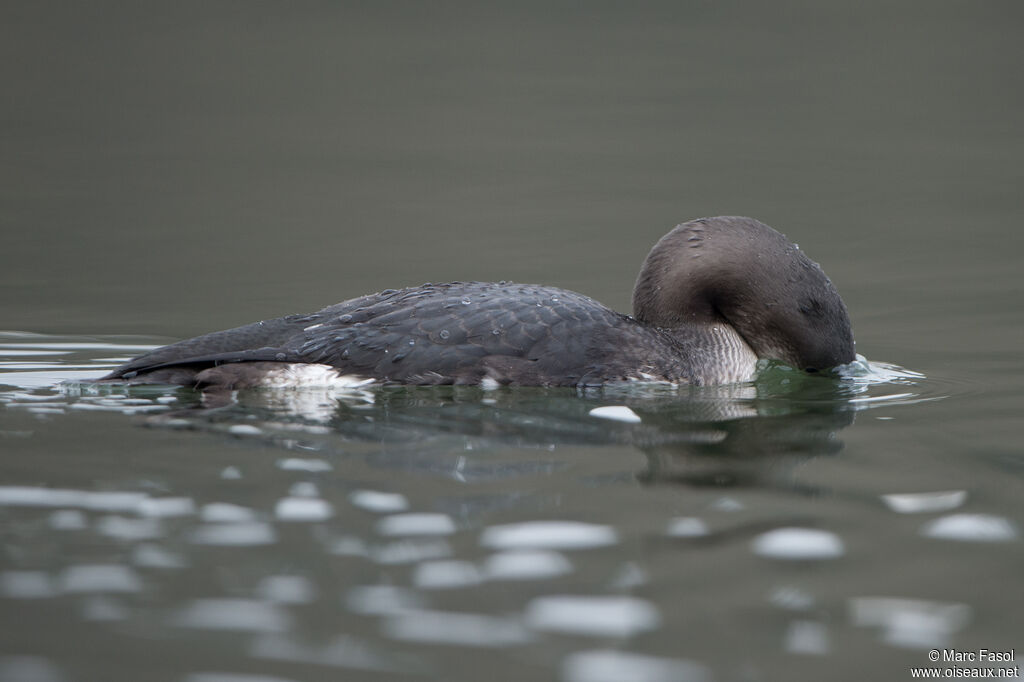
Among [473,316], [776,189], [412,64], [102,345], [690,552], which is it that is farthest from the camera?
[412,64]

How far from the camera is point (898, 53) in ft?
67.3

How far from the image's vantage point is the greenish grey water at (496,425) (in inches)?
119

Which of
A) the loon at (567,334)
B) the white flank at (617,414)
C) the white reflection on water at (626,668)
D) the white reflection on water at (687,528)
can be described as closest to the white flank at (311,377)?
the loon at (567,334)

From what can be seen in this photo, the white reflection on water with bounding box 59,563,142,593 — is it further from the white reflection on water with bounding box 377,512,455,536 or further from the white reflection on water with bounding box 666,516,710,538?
the white reflection on water with bounding box 666,516,710,538

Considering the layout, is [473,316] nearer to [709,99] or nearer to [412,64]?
[709,99]

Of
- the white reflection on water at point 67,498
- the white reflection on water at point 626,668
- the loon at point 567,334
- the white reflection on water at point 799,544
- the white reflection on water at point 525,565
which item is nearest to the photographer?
the white reflection on water at point 626,668

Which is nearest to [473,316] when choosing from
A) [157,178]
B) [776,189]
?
[776,189]

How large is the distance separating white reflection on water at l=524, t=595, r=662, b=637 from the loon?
91.8 inches

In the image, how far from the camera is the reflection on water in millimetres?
2945

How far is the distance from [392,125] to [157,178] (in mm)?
3706

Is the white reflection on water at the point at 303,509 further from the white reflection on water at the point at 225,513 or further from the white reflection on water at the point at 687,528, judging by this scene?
the white reflection on water at the point at 687,528

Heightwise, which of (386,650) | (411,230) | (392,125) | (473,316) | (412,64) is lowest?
(386,650)

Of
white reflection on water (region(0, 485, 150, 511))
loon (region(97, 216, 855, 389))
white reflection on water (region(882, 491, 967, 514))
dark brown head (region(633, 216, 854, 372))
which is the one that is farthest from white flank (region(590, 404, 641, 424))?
white reflection on water (region(0, 485, 150, 511))

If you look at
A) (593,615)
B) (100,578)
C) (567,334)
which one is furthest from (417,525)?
(567,334)
